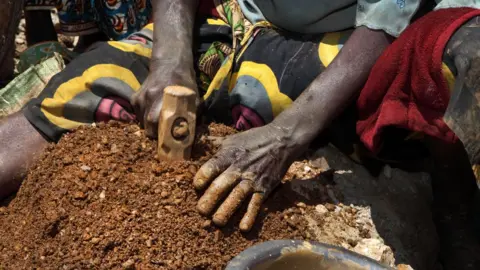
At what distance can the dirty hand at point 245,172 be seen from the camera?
1.80 m

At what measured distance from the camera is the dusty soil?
176cm

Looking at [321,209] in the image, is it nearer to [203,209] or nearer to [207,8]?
[203,209]

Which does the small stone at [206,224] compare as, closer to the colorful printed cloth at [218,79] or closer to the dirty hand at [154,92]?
the dirty hand at [154,92]

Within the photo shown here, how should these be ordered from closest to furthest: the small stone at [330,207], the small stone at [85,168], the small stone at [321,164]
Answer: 1. the small stone at [85,168]
2. the small stone at [330,207]
3. the small stone at [321,164]

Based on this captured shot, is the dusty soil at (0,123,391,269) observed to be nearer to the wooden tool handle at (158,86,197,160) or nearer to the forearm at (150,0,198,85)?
the wooden tool handle at (158,86,197,160)

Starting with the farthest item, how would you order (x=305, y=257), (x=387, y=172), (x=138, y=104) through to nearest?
(x=387, y=172)
(x=138, y=104)
(x=305, y=257)

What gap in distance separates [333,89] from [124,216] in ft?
2.57

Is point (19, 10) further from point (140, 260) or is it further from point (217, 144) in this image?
point (140, 260)

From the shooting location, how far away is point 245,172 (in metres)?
1.86

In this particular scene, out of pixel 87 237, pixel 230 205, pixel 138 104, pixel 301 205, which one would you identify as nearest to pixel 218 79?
pixel 138 104

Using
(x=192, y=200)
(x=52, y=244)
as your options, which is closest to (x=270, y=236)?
(x=192, y=200)

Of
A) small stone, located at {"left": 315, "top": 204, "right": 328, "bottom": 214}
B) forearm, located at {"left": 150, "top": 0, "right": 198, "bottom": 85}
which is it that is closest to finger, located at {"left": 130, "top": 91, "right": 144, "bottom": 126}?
forearm, located at {"left": 150, "top": 0, "right": 198, "bottom": 85}

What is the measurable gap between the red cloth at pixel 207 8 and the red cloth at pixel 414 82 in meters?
0.81

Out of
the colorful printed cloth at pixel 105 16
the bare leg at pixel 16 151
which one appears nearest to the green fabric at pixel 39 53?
the colorful printed cloth at pixel 105 16
